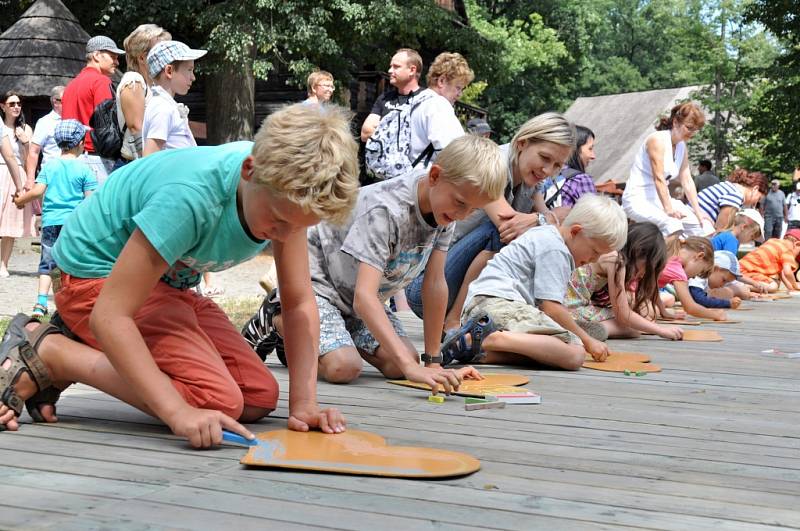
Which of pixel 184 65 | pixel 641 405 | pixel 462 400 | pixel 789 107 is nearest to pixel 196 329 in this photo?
pixel 462 400

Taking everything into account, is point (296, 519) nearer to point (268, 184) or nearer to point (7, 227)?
point (268, 184)

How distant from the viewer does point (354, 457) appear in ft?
9.48

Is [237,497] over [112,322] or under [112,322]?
under

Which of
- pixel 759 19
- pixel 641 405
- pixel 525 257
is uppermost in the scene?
pixel 759 19

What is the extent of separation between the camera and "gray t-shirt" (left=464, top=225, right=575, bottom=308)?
5.22 m

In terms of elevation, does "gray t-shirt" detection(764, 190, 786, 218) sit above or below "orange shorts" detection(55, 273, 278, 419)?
below

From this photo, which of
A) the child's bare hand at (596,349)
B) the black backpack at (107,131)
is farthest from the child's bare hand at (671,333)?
the black backpack at (107,131)

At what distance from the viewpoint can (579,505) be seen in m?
2.54

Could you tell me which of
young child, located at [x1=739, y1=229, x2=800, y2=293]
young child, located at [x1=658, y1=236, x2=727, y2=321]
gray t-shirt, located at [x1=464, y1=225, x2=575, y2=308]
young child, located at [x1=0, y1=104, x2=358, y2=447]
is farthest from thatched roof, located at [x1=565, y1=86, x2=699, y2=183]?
young child, located at [x1=0, y1=104, x2=358, y2=447]

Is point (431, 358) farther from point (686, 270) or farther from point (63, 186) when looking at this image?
point (686, 270)

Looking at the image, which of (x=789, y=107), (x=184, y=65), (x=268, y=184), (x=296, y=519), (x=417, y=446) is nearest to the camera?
(x=296, y=519)

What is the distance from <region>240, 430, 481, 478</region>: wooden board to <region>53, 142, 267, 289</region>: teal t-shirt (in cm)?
56

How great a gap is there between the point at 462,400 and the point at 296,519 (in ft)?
5.86

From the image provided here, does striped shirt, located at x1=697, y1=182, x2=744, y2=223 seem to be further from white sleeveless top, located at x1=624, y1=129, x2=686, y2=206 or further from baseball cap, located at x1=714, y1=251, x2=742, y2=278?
white sleeveless top, located at x1=624, y1=129, x2=686, y2=206
